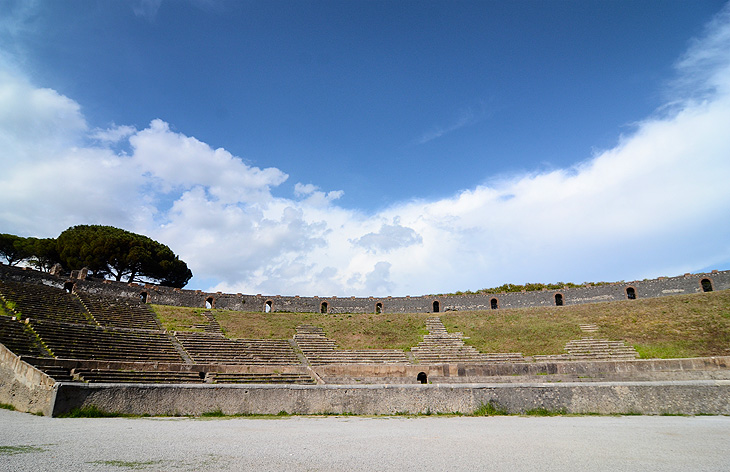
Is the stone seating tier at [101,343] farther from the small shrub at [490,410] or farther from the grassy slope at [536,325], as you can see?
the small shrub at [490,410]

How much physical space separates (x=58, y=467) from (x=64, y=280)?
32.8 m

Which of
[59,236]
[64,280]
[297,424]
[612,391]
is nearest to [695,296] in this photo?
[612,391]

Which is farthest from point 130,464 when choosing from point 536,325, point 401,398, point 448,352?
point 536,325

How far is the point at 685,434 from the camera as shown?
6.39m

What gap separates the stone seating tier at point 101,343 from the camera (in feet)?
61.8

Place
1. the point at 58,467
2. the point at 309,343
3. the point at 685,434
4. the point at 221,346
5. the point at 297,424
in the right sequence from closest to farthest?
1. the point at 58,467
2. the point at 685,434
3. the point at 297,424
4. the point at 221,346
5. the point at 309,343

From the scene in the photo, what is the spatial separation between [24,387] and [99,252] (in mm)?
34570

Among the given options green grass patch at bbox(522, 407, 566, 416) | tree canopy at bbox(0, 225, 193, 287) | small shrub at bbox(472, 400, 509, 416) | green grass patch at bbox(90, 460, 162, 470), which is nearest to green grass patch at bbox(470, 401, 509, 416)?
small shrub at bbox(472, 400, 509, 416)

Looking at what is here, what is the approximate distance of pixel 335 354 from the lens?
26719 mm

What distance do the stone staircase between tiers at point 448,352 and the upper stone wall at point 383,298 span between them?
24.0ft

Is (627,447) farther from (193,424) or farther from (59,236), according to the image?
(59,236)

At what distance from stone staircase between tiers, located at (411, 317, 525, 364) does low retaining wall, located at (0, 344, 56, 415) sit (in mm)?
20004

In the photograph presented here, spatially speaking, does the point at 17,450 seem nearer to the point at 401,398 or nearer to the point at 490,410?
the point at 401,398

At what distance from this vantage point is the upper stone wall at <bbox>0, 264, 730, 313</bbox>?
3039 centimetres
